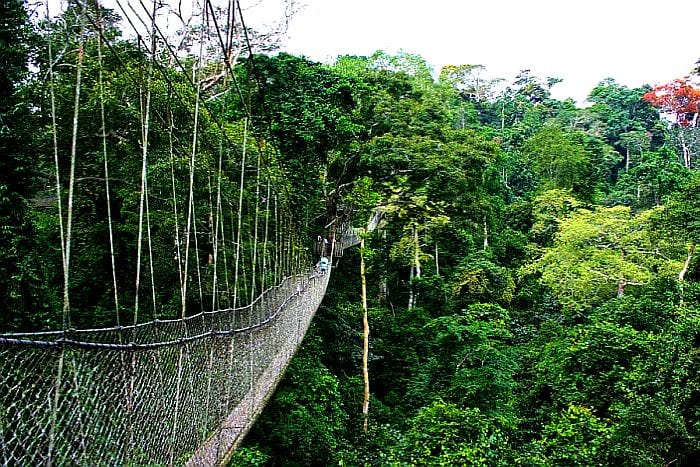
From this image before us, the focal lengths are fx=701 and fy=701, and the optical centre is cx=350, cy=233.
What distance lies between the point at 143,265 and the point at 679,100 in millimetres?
24790

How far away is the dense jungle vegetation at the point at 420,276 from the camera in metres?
5.12

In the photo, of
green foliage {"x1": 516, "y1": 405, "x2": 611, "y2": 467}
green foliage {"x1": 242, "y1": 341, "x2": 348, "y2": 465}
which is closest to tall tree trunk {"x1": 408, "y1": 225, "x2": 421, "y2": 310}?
green foliage {"x1": 242, "y1": 341, "x2": 348, "y2": 465}

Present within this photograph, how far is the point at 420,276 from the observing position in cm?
1369

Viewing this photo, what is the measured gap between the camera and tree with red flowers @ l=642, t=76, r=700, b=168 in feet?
82.9

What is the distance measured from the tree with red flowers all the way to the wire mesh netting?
25.0 metres

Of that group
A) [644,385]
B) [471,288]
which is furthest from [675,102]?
[644,385]

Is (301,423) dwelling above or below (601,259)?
below

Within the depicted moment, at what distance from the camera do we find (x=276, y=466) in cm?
670

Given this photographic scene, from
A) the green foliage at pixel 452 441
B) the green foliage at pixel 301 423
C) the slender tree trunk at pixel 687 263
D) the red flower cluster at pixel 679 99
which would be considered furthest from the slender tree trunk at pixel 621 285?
the red flower cluster at pixel 679 99

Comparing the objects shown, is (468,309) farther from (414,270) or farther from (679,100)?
(679,100)

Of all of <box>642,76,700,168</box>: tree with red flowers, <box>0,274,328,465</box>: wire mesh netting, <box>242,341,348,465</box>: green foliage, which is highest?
<box>642,76,700,168</box>: tree with red flowers

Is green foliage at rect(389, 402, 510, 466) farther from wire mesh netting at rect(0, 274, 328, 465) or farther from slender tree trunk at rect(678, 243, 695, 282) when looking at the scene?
slender tree trunk at rect(678, 243, 695, 282)

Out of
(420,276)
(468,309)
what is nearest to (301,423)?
(468,309)

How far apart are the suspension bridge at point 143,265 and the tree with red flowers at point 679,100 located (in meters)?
19.9
